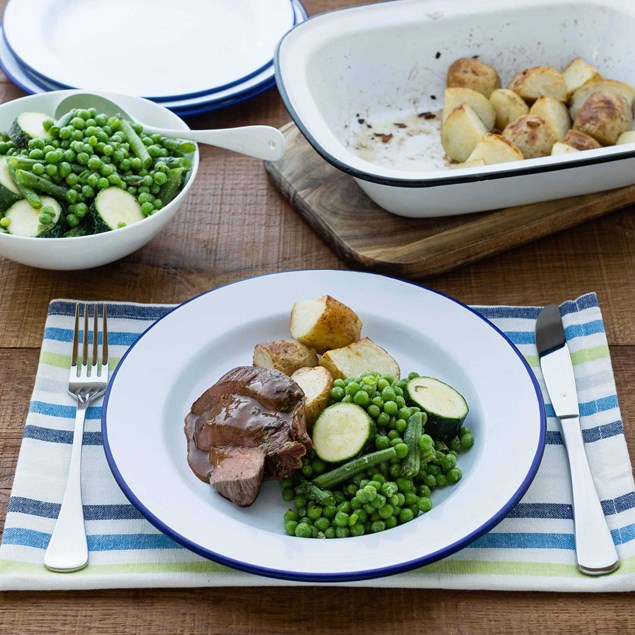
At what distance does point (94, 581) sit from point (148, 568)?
0.09 metres

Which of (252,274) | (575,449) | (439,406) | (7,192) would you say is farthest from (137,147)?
(575,449)

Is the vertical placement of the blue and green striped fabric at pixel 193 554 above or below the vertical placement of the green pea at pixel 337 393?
below

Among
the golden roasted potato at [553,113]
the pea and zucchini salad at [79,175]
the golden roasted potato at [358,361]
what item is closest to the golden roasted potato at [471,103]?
the golden roasted potato at [553,113]

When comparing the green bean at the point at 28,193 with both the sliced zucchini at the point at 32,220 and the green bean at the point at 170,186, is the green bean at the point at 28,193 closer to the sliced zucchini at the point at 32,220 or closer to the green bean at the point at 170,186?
the sliced zucchini at the point at 32,220

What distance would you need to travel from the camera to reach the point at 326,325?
1812 millimetres

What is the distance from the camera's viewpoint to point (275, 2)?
9.41ft

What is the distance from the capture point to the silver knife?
1.50 m

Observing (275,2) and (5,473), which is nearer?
(5,473)

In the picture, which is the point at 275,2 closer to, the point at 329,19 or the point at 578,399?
the point at 329,19

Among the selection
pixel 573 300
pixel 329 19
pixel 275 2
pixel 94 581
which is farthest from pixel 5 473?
pixel 275 2

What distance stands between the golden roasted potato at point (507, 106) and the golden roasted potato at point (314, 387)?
1.13 metres

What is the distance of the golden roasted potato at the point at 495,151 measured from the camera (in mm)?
2162

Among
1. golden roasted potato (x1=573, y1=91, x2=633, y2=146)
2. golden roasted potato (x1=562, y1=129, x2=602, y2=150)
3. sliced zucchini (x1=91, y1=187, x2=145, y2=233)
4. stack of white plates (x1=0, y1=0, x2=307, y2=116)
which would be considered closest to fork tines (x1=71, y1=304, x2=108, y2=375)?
sliced zucchini (x1=91, y1=187, x2=145, y2=233)

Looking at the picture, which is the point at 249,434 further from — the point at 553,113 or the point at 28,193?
the point at 553,113
